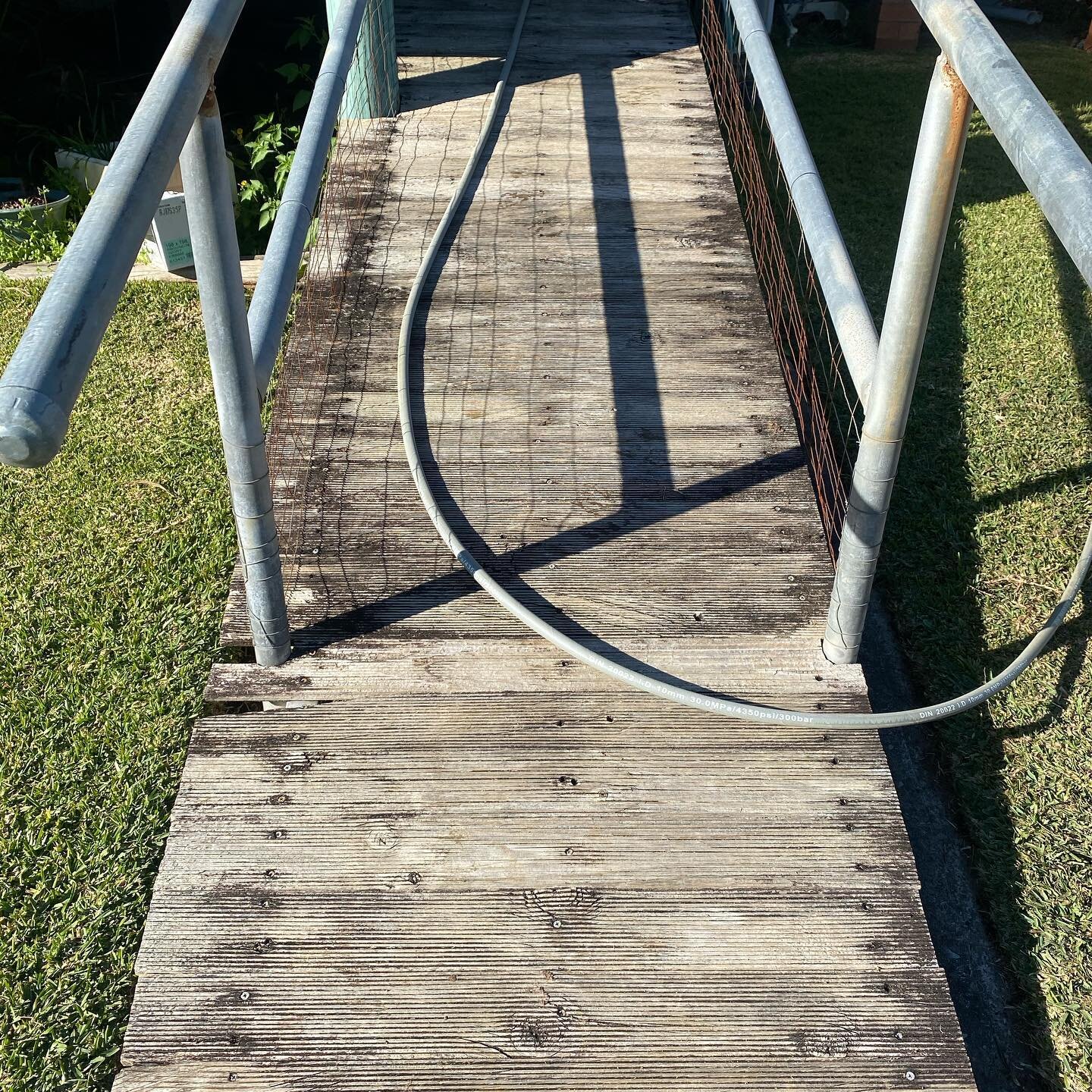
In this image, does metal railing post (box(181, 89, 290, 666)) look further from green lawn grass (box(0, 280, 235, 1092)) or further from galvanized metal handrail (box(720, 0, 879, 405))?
galvanized metal handrail (box(720, 0, 879, 405))

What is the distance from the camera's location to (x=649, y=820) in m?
2.32

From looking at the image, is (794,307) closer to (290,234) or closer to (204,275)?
(290,234)

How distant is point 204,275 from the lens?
80.2 inches

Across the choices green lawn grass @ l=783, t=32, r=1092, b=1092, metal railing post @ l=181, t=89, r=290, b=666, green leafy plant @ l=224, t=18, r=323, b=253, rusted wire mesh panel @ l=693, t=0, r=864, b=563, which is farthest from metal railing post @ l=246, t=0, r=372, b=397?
green leafy plant @ l=224, t=18, r=323, b=253

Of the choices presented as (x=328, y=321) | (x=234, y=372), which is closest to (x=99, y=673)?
(x=328, y=321)

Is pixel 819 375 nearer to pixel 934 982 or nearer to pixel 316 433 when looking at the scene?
pixel 316 433

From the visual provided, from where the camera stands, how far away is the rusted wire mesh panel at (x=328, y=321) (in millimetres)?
3037

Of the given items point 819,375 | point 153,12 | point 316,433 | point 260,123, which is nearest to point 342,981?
point 316,433

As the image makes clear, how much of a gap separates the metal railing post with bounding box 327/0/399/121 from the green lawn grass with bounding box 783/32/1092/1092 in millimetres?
2298

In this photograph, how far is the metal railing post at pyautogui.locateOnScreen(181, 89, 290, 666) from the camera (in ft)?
6.34

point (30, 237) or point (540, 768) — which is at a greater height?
point (540, 768)

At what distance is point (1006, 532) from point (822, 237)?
5.83 ft

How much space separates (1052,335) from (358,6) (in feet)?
10.4

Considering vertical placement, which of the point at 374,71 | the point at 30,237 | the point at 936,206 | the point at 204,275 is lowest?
the point at 30,237
